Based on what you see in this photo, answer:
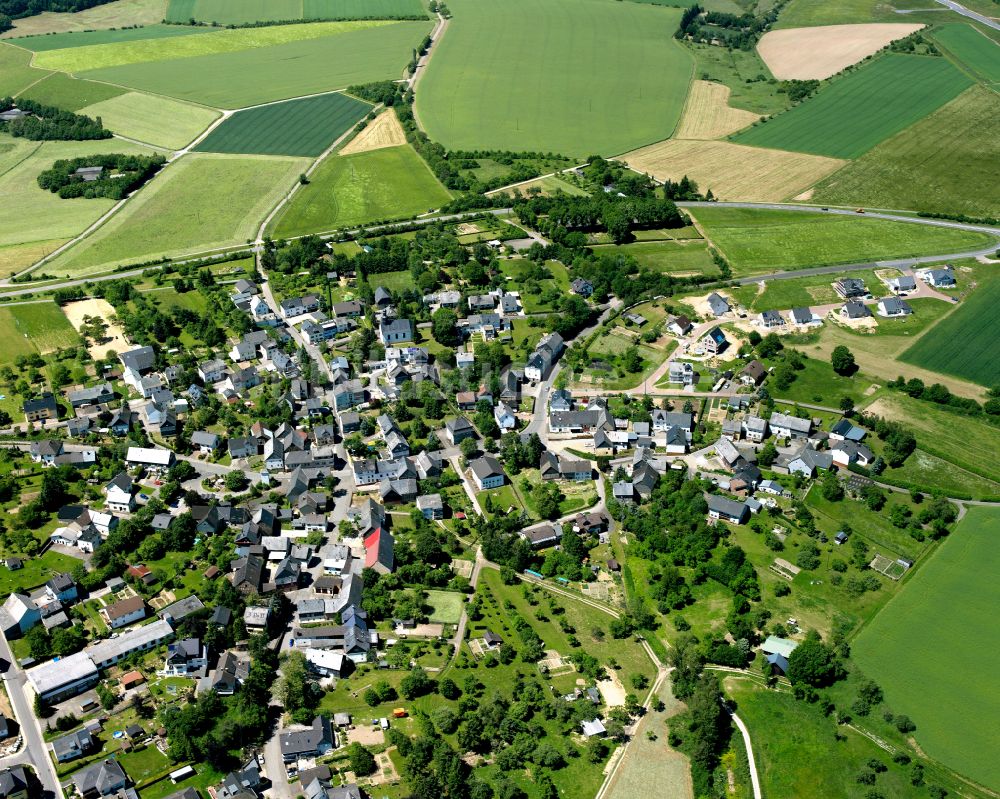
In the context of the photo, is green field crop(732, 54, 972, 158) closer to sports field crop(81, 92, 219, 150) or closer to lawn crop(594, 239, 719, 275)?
lawn crop(594, 239, 719, 275)

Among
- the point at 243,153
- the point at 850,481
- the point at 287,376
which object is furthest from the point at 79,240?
the point at 850,481

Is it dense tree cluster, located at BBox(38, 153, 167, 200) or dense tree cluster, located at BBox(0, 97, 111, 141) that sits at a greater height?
dense tree cluster, located at BBox(0, 97, 111, 141)

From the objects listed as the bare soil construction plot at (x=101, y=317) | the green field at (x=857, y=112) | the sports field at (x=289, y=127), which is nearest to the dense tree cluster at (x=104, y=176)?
the sports field at (x=289, y=127)

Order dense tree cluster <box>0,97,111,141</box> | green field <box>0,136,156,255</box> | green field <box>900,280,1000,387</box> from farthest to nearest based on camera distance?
dense tree cluster <box>0,97,111,141</box>
green field <box>0,136,156,255</box>
green field <box>900,280,1000,387</box>

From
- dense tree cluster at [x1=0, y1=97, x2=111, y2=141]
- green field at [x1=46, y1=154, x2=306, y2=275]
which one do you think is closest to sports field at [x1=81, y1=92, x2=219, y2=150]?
dense tree cluster at [x1=0, y1=97, x2=111, y2=141]

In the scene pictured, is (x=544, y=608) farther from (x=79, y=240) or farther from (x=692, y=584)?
(x=79, y=240)

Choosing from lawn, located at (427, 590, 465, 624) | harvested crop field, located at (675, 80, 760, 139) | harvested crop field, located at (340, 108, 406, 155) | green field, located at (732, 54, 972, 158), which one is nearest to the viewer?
lawn, located at (427, 590, 465, 624)

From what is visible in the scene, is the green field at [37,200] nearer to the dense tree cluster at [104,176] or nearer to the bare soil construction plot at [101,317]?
the dense tree cluster at [104,176]
